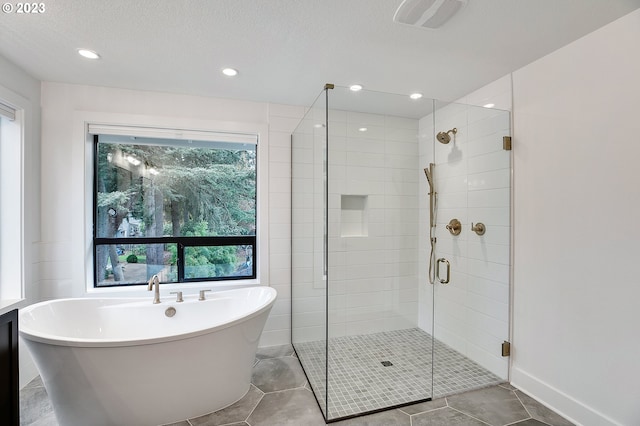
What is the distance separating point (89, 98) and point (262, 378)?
2.86 meters

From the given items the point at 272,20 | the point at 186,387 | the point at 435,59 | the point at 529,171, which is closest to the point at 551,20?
the point at 435,59

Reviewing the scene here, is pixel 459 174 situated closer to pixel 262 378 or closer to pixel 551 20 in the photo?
pixel 551 20

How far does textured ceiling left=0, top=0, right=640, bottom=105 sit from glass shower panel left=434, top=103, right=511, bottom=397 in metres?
0.47

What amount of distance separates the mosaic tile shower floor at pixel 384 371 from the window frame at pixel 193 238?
981 mm

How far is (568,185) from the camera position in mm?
1922

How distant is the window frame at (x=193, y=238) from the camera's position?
8.61ft

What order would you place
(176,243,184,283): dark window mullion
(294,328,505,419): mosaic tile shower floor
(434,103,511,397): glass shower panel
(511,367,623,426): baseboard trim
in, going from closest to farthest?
(511,367,623,426): baseboard trim → (294,328,505,419): mosaic tile shower floor → (434,103,511,397): glass shower panel → (176,243,184,283): dark window mullion

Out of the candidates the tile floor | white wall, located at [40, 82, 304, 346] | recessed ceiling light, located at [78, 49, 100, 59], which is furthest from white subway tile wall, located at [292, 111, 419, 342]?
recessed ceiling light, located at [78, 49, 100, 59]

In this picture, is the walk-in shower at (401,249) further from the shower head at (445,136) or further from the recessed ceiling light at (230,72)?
the recessed ceiling light at (230,72)

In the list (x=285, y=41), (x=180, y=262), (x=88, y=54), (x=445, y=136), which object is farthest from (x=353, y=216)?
(x=88, y=54)

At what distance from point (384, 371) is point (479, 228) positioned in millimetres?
1429

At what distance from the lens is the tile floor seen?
1.90 metres

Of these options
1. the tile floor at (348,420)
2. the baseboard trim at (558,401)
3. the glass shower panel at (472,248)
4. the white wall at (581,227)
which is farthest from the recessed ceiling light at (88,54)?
the baseboard trim at (558,401)

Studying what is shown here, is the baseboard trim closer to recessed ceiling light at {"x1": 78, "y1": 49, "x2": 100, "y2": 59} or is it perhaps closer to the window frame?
the window frame
